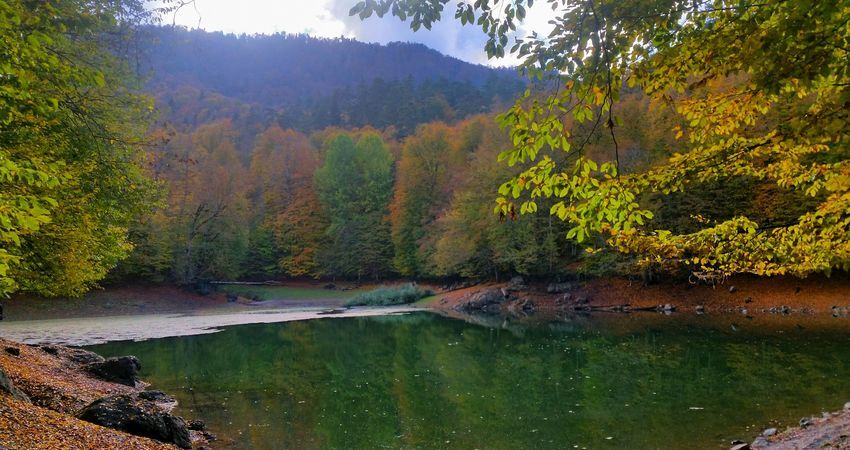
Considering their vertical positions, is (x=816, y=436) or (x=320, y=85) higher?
(x=320, y=85)

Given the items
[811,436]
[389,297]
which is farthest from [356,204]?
[811,436]

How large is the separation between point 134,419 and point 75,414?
4.08 ft

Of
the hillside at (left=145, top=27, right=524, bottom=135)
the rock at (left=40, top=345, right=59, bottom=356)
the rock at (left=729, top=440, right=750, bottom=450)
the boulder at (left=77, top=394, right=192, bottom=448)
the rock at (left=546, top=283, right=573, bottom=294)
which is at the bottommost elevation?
the rock at (left=546, top=283, right=573, bottom=294)

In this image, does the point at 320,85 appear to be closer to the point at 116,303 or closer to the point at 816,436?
the point at 116,303

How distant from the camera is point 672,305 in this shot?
1326 inches

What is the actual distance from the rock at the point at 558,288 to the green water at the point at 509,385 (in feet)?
48.0

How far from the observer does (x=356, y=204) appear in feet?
205

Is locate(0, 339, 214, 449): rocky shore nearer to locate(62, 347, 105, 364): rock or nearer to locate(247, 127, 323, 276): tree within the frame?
locate(62, 347, 105, 364): rock

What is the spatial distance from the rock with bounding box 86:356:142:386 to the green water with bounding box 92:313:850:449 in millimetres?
856

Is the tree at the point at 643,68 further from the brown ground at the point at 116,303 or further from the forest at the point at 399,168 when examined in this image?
the brown ground at the point at 116,303

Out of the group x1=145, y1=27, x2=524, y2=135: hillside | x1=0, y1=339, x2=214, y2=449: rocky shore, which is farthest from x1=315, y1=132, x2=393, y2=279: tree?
x1=0, y1=339, x2=214, y2=449: rocky shore

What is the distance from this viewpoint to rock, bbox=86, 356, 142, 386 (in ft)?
46.9

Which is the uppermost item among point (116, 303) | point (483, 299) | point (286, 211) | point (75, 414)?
point (286, 211)

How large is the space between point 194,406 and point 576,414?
29.1ft
